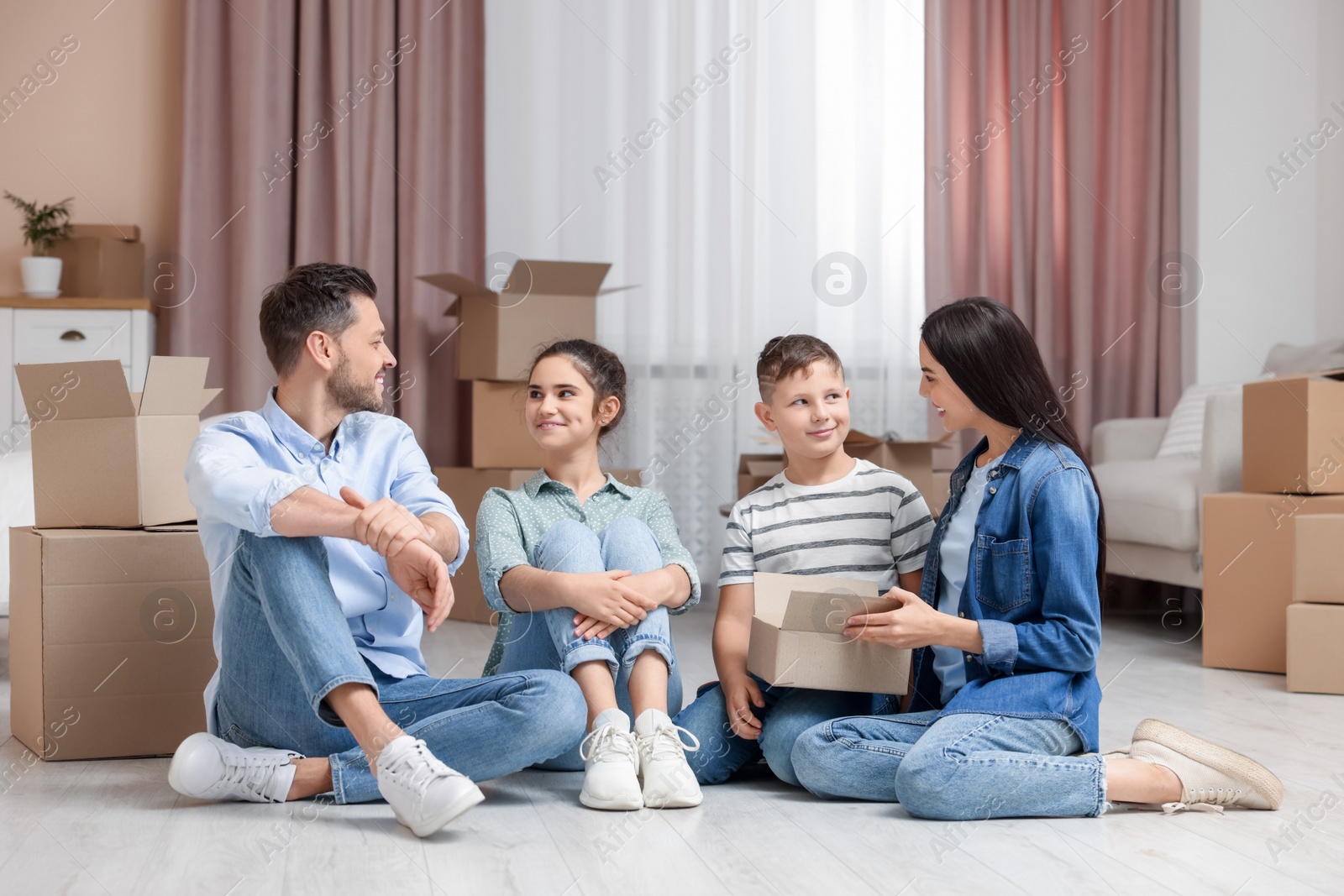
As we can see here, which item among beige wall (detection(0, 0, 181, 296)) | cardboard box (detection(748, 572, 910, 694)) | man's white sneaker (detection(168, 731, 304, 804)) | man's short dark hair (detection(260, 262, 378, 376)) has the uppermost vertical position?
beige wall (detection(0, 0, 181, 296))

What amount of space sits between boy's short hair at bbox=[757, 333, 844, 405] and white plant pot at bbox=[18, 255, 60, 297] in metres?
2.59

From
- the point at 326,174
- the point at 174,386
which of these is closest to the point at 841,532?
the point at 174,386

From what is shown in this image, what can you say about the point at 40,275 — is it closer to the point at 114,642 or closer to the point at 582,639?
the point at 114,642

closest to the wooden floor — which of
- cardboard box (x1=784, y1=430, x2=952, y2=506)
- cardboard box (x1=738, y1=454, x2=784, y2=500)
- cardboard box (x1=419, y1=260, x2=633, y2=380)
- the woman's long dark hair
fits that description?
the woman's long dark hair

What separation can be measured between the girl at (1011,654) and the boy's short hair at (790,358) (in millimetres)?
164

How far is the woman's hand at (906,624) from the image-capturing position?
1337 mm

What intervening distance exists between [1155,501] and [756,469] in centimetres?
103

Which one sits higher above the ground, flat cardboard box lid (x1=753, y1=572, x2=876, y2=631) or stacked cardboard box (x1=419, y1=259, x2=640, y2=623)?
stacked cardboard box (x1=419, y1=259, x2=640, y2=623)

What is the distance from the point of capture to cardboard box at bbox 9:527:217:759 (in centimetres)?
162

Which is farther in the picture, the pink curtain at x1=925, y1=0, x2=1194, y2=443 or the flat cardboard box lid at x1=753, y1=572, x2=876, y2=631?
the pink curtain at x1=925, y1=0, x2=1194, y2=443

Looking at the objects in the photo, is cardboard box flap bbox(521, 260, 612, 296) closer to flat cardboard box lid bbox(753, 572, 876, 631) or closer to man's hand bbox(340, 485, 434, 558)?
flat cardboard box lid bbox(753, 572, 876, 631)

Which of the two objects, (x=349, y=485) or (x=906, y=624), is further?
(x=349, y=485)

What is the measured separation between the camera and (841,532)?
1.59m

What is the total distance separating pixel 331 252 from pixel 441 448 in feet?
2.24
